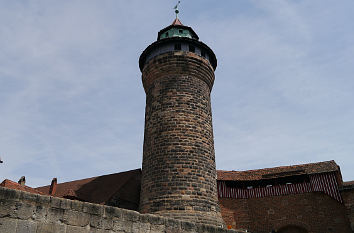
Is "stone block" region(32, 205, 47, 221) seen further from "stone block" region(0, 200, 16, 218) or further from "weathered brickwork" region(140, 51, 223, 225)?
"weathered brickwork" region(140, 51, 223, 225)

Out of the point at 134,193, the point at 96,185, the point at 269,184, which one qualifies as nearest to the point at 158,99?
the point at 134,193

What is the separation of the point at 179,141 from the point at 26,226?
7.91 m

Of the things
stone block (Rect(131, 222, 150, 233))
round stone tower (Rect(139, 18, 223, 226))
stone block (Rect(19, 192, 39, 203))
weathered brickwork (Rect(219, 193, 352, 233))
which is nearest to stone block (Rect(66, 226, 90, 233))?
stone block (Rect(19, 192, 39, 203))

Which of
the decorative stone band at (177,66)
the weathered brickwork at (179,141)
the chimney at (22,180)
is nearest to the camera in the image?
the weathered brickwork at (179,141)

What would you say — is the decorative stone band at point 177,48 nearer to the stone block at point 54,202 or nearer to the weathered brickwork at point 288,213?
the weathered brickwork at point 288,213

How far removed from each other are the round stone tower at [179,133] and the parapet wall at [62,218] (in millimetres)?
5709

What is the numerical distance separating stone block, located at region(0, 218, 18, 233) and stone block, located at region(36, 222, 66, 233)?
0.91 ft

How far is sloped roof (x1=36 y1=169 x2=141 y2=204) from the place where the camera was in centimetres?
1531

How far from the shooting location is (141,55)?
1447 cm

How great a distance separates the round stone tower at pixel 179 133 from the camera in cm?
1059

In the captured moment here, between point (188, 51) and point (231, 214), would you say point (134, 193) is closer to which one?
point (231, 214)

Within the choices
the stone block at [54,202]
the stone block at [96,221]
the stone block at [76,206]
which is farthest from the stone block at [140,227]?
the stone block at [54,202]

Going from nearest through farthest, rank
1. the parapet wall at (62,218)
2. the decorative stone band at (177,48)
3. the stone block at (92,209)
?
1. the parapet wall at (62,218)
2. the stone block at (92,209)
3. the decorative stone band at (177,48)

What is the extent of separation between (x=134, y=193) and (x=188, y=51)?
7682 millimetres
